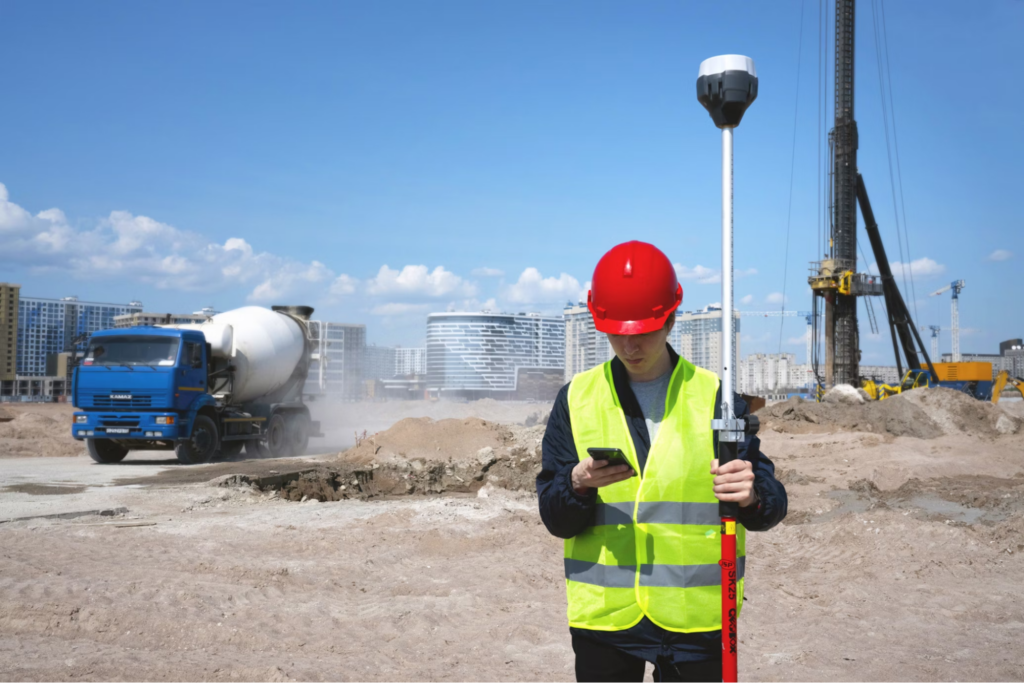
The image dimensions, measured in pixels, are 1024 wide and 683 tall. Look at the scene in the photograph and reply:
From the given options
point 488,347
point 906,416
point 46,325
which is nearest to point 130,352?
point 906,416

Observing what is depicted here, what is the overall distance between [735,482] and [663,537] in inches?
12.2

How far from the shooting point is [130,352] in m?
16.8

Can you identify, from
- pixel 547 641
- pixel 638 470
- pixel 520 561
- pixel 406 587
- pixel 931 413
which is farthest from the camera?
pixel 931 413

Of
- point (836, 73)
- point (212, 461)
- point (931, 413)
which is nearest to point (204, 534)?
point (212, 461)

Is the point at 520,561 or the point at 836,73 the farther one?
the point at 836,73

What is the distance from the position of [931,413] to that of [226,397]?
2076 centimetres

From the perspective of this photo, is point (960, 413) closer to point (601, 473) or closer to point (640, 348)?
point (640, 348)

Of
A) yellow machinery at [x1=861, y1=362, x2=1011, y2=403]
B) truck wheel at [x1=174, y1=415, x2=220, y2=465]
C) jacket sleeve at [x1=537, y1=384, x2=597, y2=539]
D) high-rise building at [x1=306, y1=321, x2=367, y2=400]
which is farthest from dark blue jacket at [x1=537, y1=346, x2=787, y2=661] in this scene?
yellow machinery at [x1=861, y1=362, x2=1011, y2=403]

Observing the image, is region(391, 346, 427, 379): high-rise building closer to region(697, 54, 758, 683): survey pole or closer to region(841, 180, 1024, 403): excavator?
region(841, 180, 1024, 403): excavator

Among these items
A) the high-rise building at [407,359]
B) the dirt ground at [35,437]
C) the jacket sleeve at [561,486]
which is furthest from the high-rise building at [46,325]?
the high-rise building at [407,359]

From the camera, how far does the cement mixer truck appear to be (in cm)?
1661

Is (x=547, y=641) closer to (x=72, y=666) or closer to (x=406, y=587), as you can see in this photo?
(x=406, y=587)

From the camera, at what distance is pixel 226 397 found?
61.0 ft

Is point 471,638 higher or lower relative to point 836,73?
lower
